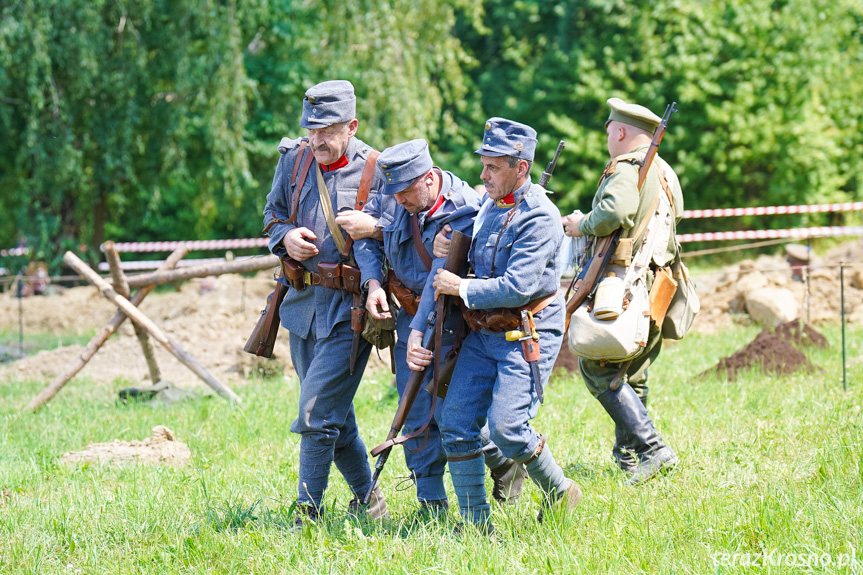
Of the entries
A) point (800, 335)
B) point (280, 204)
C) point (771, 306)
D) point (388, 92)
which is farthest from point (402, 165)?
point (388, 92)

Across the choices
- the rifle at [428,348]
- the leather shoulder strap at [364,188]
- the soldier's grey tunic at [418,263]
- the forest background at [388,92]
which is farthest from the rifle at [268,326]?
the forest background at [388,92]

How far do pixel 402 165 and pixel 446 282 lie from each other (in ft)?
2.00

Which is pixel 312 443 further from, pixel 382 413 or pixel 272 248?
pixel 382 413

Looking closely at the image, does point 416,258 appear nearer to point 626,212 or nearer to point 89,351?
point 626,212

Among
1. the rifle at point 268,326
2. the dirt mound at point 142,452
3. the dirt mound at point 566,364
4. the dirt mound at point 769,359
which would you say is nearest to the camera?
the rifle at point 268,326

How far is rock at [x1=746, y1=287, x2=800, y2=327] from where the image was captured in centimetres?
1092

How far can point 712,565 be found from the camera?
11.9 ft

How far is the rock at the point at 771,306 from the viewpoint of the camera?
35.8 feet

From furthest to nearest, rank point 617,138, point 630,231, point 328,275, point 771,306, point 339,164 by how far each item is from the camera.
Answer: point 771,306, point 617,138, point 630,231, point 339,164, point 328,275

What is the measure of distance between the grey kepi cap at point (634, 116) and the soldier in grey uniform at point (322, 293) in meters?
1.51

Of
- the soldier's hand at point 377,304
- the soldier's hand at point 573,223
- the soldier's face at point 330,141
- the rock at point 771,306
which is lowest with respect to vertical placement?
the rock at point 771,306

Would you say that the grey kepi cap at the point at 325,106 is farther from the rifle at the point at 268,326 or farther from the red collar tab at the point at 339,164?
the rifle at the point at 268,326

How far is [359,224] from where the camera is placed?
15.1 ft

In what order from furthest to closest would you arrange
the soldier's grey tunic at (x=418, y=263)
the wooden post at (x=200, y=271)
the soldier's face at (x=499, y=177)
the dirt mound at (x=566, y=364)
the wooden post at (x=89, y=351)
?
the dirt mound at (x=566, y=364) < the wooden post at (x=89, y=351) < the wooden post at (x=200, y=271) < the soldier's grey tunic at (x=418, y=263) < the soldier's face at (x=499, y=177)
